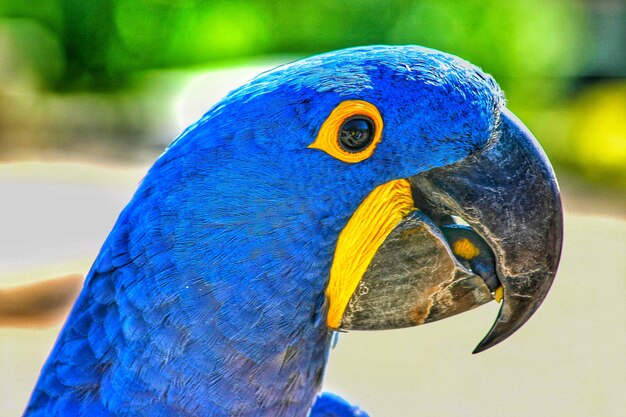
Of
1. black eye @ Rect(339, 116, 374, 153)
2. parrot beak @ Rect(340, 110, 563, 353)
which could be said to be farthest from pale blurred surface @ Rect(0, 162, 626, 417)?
black eye @ Rect(339, 116, 374, 153)

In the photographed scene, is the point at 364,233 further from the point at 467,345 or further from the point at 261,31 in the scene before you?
the point at 261,31

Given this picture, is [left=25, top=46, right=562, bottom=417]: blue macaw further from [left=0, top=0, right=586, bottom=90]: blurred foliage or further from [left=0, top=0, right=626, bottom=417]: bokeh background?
[left=0, top=0, right=586, bottom=90]: blurred foliage

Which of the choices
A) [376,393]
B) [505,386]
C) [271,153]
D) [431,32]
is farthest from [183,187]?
[431,32]

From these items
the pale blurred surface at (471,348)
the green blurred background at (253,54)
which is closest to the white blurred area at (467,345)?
the pale blurred surface at (471,348)

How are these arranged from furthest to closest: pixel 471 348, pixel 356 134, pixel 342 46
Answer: pixel 342 46 → pixel 471 348 → pixel 356 134

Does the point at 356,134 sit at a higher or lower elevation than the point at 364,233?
higher

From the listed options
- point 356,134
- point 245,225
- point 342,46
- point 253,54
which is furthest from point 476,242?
point 253,54

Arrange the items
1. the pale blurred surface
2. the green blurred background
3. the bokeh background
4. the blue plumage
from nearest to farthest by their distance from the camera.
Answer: the blue plumage < the pale blurred surface < the bokeh background < the green blurred background

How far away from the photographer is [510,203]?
1.72m

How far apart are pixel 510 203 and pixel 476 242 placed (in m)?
0.11

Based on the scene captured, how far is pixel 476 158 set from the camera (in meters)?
1.74

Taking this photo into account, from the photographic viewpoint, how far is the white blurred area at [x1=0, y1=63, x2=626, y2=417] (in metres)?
4.83

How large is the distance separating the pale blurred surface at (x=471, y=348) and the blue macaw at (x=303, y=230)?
299cm

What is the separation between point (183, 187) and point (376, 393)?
3402 mm
